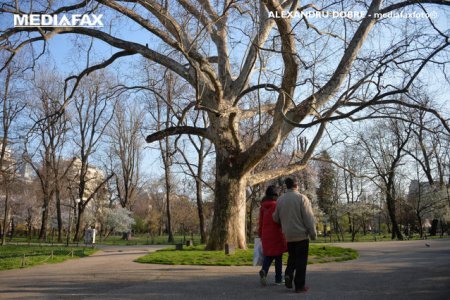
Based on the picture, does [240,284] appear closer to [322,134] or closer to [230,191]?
[230,191]

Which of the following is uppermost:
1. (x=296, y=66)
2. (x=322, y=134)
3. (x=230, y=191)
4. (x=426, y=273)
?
(x=296, y=66)

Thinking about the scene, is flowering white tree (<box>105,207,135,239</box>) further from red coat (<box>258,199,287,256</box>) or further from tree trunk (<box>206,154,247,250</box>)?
red coat (<box>258,199,287,256</box>)

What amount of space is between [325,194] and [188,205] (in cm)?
2479

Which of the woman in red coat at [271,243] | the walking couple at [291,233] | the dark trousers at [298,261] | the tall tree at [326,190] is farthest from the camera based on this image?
the tall tree at [326,190]

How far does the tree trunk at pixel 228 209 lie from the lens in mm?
13906

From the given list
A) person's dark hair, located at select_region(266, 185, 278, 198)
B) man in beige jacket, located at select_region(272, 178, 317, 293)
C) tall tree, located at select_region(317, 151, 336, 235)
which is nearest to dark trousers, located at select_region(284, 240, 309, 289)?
man in beige jacket, located at select_region(272, 178, 317, 293)

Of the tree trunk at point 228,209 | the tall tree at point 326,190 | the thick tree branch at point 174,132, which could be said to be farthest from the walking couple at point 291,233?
the tall tree at point 326,190

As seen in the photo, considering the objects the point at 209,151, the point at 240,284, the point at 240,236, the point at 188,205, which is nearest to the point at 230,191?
the point at 240,236

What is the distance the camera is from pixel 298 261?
5.97m

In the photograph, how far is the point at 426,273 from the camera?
7.42m

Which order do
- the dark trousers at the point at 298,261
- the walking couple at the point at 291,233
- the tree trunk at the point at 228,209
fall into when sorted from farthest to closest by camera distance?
the tree trunk at the point at 228,209, the walking couple at the point at 291,233, the dark trousers at the point at 298,261

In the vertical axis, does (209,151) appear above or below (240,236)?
above

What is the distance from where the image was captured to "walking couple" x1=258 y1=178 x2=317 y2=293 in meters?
5.99

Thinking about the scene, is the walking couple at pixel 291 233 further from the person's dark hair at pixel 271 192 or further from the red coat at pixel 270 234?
the person's dark hair at pixel 271 192
